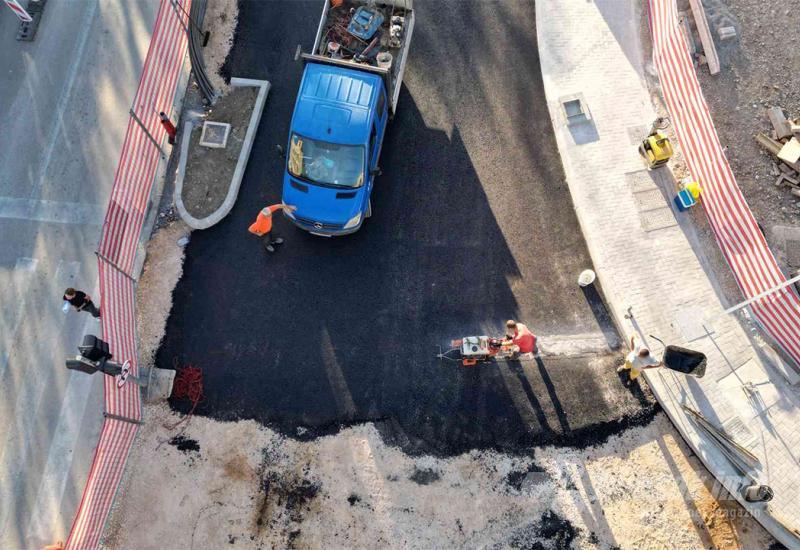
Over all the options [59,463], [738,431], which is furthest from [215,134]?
[738,431]

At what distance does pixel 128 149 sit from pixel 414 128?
7.10 meters

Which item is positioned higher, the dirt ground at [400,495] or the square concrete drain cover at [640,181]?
the square concrete drain cover at [640,181]

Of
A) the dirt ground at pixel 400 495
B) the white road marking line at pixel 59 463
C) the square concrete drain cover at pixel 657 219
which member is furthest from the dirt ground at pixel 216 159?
the square concrete drain cover at pixel 657 219

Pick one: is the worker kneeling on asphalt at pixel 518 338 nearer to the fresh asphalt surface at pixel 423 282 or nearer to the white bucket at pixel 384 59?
the fresh asphalt surface at pixel 423 282

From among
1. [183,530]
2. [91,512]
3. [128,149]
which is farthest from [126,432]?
[128,149]

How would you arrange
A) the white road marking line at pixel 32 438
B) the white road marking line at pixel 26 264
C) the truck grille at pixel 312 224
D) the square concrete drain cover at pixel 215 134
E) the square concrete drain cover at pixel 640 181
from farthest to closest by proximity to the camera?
the square concrete drain cover at pixel 215 134 < the square concrete drain cover at pixel 640 181 < the white road marking line at pixel 26 264 < the truck grille at pixel 312 224 < the white road marking line at pixel 32 438

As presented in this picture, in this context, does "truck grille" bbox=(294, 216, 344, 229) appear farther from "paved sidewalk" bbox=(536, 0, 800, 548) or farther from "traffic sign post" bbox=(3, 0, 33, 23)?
"traffic sign post" bbox=(3, 0, 33, 23)

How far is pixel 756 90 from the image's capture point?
14047 millimetres

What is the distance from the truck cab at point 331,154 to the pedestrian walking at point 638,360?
698 centimetres

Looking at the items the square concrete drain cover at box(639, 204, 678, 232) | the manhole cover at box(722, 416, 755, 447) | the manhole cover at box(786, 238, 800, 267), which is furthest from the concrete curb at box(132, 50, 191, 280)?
the manhole cover at box(786, 238, 800, 267)

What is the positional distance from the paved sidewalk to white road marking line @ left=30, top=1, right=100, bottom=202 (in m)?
12.9

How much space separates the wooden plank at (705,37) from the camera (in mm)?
14031

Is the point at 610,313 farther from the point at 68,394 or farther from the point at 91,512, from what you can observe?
the point at 68,394

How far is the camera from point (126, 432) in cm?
1129
